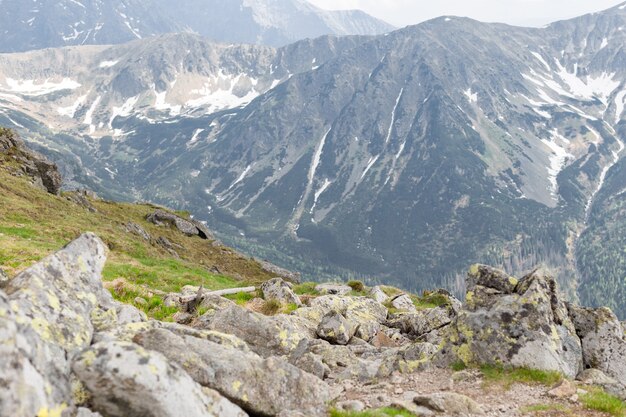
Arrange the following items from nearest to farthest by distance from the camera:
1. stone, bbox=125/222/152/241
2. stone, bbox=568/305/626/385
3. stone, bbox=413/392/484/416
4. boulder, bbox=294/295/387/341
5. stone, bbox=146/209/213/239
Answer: stone, bbox=413/392/484/416 → stone, bbox=568/305/626/385 → boulder, bbox=294/295/387/341 → stone, bbox=125/222/152/241 → stone, bbox=146/209/213/239

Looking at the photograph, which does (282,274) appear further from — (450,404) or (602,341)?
(450,404)

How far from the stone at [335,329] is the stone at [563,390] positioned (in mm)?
13643

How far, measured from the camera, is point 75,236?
45.7 m

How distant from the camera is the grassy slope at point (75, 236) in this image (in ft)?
119

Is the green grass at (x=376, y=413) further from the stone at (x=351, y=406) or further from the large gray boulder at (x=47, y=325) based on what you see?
the large gray boulder at (x=47, y=325)

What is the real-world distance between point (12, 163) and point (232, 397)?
77.6 meters

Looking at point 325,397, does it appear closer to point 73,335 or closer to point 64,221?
point 73,335

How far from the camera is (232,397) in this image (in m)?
11.7

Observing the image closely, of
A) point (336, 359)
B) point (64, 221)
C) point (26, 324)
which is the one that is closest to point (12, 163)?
point (64, 221)

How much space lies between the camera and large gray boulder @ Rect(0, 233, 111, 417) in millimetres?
7664

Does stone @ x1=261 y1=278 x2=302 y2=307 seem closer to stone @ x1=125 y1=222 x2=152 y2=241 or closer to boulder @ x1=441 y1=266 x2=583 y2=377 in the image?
boulder @ x1=441 y1=266 x2=583 y2=377

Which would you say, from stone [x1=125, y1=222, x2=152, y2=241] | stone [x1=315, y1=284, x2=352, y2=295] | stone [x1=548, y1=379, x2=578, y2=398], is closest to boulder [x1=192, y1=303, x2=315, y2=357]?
stone [x1=548, y1=379, x2=578, y2=398]

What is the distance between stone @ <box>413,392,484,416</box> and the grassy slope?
86.1 ft

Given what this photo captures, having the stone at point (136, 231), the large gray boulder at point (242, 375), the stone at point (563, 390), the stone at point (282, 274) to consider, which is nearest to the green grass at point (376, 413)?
the large gray boulder at point (242, 375)
